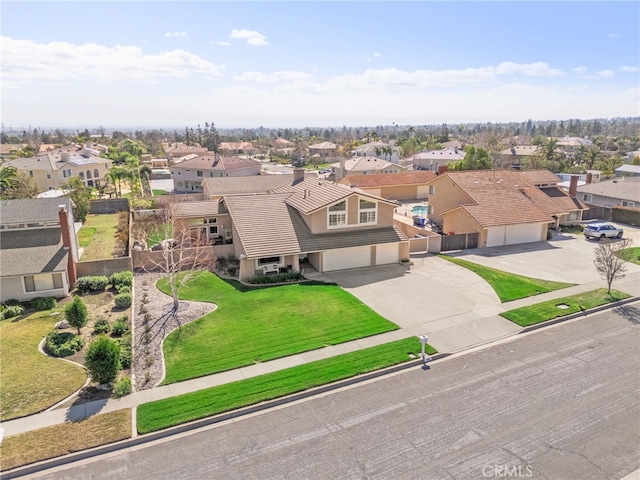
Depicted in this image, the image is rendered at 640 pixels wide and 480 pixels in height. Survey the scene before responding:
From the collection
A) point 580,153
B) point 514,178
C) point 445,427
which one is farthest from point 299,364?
point 580,153

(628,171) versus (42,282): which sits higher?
(628,171)

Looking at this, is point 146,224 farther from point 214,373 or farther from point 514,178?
point 514,178

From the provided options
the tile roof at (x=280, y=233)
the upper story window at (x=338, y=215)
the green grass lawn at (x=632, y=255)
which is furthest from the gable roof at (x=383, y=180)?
the green grass lawn at (x=632, y=255)

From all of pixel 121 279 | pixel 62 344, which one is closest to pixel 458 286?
pixel 121 279

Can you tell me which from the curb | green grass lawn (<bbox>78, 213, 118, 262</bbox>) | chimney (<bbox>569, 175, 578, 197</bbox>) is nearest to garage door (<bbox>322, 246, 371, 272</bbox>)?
the curb

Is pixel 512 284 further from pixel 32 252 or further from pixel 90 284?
pixel 32 252

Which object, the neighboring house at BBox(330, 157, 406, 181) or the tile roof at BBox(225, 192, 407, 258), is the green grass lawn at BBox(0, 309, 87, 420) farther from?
the neighboring house at BBox(330, 157, 406, 181)
